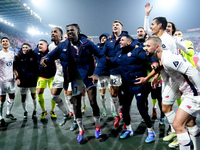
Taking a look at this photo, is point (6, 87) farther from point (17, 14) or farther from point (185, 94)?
point (17, 14)

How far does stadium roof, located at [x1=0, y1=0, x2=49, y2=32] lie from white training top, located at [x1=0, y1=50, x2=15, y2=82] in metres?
25.0

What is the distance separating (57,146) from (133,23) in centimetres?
5193

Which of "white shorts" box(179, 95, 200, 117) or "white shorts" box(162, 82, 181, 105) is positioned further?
"white shorts" box(162, 82, 181, 105)

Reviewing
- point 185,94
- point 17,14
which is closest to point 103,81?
Result: point 185,94

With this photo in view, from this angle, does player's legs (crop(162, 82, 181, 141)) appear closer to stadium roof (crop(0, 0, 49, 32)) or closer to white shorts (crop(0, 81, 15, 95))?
white shorts (crop(0, 81, 15, 95))

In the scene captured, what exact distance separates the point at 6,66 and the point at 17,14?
31615mm

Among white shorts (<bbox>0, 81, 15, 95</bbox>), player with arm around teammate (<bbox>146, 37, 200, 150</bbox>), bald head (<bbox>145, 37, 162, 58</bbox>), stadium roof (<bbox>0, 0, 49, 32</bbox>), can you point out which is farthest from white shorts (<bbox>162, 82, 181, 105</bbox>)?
stadium roof (<bbox>0, 0, 49, 32</bbox>)

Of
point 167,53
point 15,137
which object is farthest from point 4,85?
point 167,53

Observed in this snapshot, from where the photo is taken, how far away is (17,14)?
3014 cm

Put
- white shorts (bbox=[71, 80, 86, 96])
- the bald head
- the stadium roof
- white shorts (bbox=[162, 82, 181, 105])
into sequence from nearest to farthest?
the bald head, white shorts (bbox=[162, 82, 181, 105]), white shorts (bbox=[71, 80, 86, 96]), the stadium roof

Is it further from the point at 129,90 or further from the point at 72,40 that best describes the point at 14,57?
the point at 129,90

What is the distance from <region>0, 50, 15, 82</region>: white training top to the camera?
4.28m

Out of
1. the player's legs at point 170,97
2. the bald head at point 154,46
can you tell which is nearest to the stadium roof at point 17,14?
the bald head at point 154,46

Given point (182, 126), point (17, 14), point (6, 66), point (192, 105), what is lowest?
point (182, 126)
